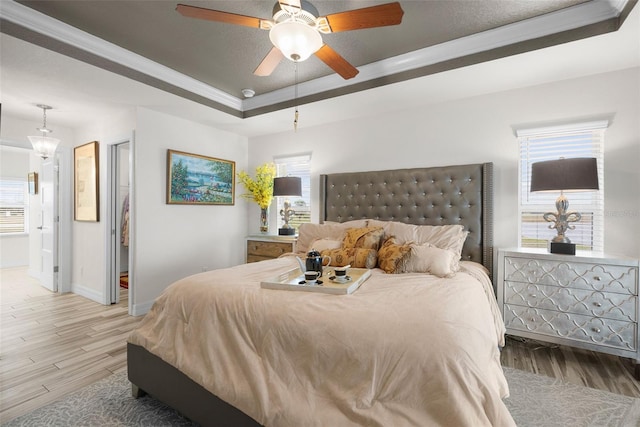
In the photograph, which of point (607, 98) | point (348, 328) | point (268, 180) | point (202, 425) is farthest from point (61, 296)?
point (607, 98)

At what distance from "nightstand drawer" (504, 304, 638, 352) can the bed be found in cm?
46

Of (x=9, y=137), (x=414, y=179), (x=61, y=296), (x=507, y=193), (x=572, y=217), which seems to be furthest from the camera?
(x=61, y=296)

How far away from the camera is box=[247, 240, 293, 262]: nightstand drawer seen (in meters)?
4.16

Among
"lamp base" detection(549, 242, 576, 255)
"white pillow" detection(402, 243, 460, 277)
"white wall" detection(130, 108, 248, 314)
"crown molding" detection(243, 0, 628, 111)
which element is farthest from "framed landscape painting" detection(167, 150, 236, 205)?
"lamp base" detection(549, 242, 576, 255)

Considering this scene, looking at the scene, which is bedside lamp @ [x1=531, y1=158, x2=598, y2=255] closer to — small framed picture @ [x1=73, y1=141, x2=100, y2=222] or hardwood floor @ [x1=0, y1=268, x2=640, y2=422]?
hardwood floor @ [x1=0, y1=268, x2=640, y2=422]

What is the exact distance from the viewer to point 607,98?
9.07 feet

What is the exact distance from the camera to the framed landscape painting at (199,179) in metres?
3.99

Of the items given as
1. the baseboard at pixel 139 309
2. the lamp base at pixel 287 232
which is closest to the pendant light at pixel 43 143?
the baseboard at pixel 139 309

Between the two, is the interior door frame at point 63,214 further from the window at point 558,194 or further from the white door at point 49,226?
the window at point 558,194

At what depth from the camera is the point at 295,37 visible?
169 cm

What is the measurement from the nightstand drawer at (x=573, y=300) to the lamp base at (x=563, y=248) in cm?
32

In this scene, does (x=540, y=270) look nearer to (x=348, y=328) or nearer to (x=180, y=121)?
(x=348, y=328)

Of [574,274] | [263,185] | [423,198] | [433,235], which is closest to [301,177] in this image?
[263,185]

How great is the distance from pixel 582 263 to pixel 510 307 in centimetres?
68
